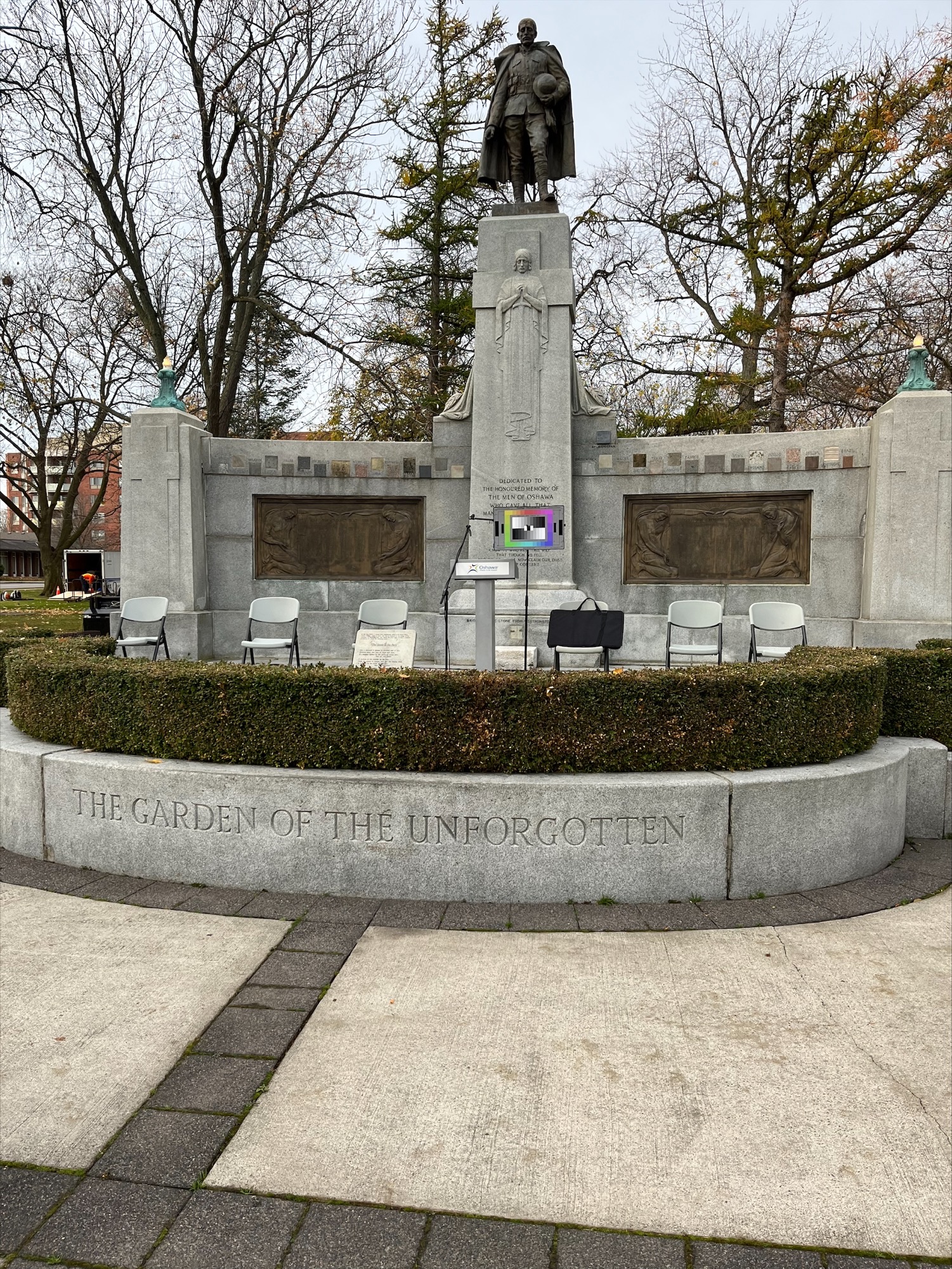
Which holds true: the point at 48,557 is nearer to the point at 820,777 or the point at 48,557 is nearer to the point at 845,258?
the point at 845,258

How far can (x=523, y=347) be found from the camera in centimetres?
1108

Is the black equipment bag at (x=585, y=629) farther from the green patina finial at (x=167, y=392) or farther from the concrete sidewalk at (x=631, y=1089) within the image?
the green patina finial at (x=167, y=392)

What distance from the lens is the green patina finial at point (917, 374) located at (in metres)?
10.5

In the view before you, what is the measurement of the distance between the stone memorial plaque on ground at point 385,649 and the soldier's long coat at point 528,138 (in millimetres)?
7962

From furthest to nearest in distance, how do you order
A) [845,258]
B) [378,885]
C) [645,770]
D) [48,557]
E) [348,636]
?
[48,557]
[845,258]
[348,636]
[645,770]
[378,885]

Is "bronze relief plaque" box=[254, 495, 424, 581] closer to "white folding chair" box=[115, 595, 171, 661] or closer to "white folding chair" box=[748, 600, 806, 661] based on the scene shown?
"white folding chair" box=[115, 595, 171, 661]

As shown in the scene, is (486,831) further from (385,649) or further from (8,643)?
(8,643)

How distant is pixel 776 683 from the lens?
4875mm

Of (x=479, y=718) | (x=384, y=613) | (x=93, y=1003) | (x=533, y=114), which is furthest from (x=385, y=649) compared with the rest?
(x=533, y=114)

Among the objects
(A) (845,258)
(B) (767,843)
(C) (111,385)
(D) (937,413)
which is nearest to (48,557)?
(C) (111,385)

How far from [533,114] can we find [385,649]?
853 cm

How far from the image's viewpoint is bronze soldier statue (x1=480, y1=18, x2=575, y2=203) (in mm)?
11484

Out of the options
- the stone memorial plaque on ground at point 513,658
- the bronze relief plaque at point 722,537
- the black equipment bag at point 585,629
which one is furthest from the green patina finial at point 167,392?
the black equipment bag at point 585,629

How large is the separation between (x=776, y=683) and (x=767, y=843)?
93cm
